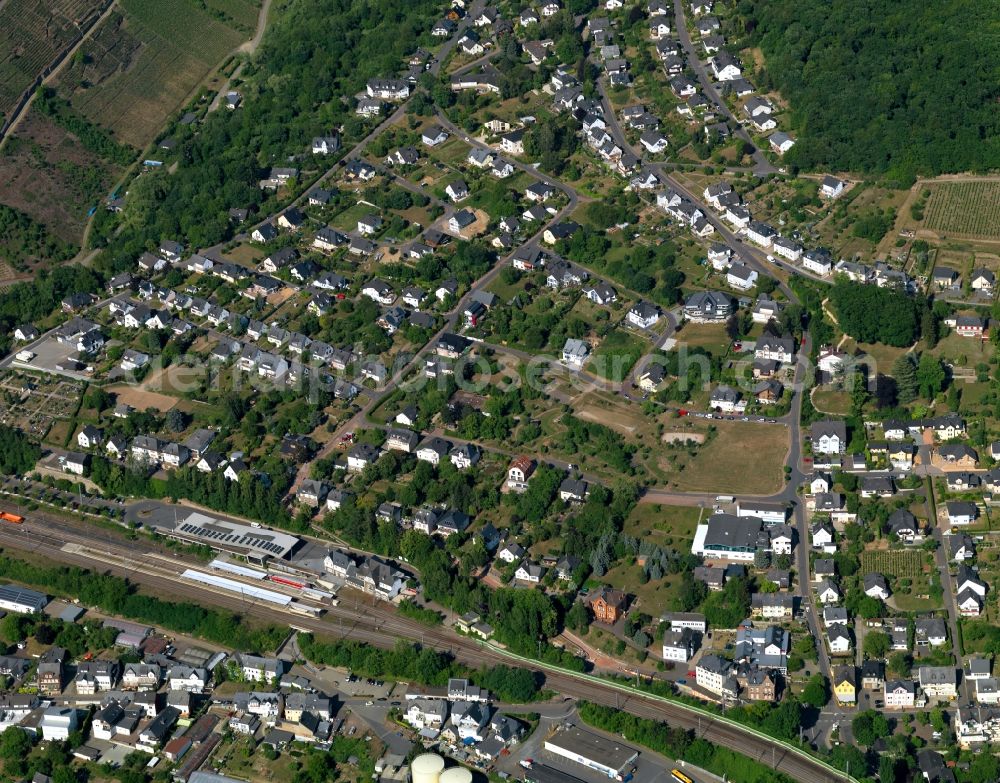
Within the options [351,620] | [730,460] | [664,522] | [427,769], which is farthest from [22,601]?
[730,460]

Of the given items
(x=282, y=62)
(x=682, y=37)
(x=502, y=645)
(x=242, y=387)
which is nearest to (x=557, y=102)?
(x=682, y=37)

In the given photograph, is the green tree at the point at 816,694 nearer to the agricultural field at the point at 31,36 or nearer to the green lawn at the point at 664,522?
the green lawn at the point at 664,522

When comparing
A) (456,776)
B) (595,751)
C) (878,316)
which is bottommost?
(595,751)

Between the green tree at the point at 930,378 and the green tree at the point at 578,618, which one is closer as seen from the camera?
the green tree at the point at 578,618

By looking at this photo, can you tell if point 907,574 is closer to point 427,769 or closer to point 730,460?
point 730,460

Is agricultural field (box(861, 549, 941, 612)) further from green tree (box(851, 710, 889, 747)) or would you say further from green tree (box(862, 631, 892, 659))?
green tree (box(851, 710, 889, 747))

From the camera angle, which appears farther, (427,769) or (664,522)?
(664,522)

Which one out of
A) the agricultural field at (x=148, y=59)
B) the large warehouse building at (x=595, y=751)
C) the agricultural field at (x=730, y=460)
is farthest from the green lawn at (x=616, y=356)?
the agricultural field at (x=148, y=59)
